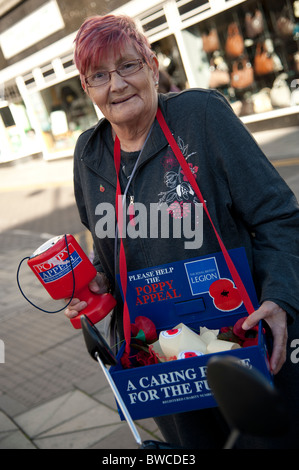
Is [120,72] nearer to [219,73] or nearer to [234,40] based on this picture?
[234,40]

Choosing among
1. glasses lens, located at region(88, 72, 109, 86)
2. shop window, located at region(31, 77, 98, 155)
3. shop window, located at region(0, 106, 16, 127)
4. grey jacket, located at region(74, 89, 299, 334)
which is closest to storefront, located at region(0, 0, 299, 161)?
shop window, located at region(31, 77, 98, 155)

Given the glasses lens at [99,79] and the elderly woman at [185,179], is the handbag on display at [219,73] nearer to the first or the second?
the elderly woman at [185,179]

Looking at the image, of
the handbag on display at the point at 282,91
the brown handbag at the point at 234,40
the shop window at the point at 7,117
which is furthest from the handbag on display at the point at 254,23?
the shop window at the point at 7,117

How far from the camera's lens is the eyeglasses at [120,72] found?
1848mm

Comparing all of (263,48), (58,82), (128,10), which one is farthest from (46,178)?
(263,48)

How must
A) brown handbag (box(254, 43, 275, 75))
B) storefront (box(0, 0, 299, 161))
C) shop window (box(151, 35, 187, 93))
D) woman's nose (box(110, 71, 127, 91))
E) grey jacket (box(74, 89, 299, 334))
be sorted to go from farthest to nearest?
shop window (box(151, 35, 187, 93)) < brown handbag (box(254, 43, 275, 75)) < storefront (box(0, 0, 299, 161)) < woman's nose (box(110, 71, 127, 91)) < grey jacket (box(74, 89, 299, 334))

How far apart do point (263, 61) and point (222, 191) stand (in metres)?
10.5

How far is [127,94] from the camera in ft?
6.10

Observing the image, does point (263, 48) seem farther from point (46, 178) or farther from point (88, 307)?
point (88, 307)

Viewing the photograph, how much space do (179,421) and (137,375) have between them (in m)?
0.46

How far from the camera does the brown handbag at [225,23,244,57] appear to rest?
1163 cm

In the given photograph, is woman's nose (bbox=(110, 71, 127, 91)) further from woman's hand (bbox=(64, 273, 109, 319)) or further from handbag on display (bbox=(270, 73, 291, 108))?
handbag on display (bbox=(270, 73, 291, 108))

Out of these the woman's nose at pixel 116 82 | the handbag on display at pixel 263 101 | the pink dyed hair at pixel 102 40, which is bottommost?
the handbag on display at pixel 263 101

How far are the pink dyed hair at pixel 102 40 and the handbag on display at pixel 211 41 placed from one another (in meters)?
11.1
